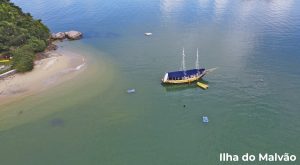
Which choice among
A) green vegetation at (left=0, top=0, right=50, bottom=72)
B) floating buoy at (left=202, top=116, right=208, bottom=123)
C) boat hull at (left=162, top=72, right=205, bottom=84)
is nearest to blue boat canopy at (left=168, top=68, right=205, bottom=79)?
boat hull at (left=162, top=72, right=205, bottom=84)

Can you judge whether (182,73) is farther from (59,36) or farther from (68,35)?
(59,36)

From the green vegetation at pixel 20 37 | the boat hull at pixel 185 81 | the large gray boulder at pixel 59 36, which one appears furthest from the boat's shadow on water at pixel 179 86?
the large gray boulder at pixel 59 36

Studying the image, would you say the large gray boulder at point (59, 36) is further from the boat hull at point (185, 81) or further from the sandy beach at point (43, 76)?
the boat hull at point (185, 81)

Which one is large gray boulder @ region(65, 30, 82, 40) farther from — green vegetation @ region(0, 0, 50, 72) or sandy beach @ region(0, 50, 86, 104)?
sandy beach @ region(0, 50, 86, 104)

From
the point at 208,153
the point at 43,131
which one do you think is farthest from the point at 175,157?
the point at 43,131

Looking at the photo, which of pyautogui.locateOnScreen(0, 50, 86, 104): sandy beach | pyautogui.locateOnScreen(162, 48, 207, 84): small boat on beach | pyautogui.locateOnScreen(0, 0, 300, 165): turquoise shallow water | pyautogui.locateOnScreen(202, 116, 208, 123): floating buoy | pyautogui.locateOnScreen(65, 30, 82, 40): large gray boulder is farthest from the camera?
pyautogui.locateOnScreen(65, 30, 82, 40): large gray boulder

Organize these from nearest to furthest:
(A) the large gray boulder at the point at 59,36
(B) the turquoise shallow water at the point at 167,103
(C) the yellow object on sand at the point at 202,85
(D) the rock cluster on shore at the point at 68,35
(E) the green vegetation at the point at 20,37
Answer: (B) the turquoise shallow water at the point at 167,103 → (C) the yellow object on sand at the point at 202,85 → (E) the green vegetation at the point at 20,37 → (D) the rock cluster on shore at the point at 68,35 → (A) the large gray boulder at the point at 59,36

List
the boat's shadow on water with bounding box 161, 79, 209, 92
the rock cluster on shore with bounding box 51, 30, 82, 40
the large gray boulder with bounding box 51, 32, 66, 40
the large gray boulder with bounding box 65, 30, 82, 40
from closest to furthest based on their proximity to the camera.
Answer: the boat's shadow on water with bounding box 161, 79, 209, 92
the large gray boulder with bounding box 65, 30, 82, 40
the rock cluster on shore with bounding box 51, 30, 82, 40
the large gray boulder with bounding box 51, 32, 66, 40
